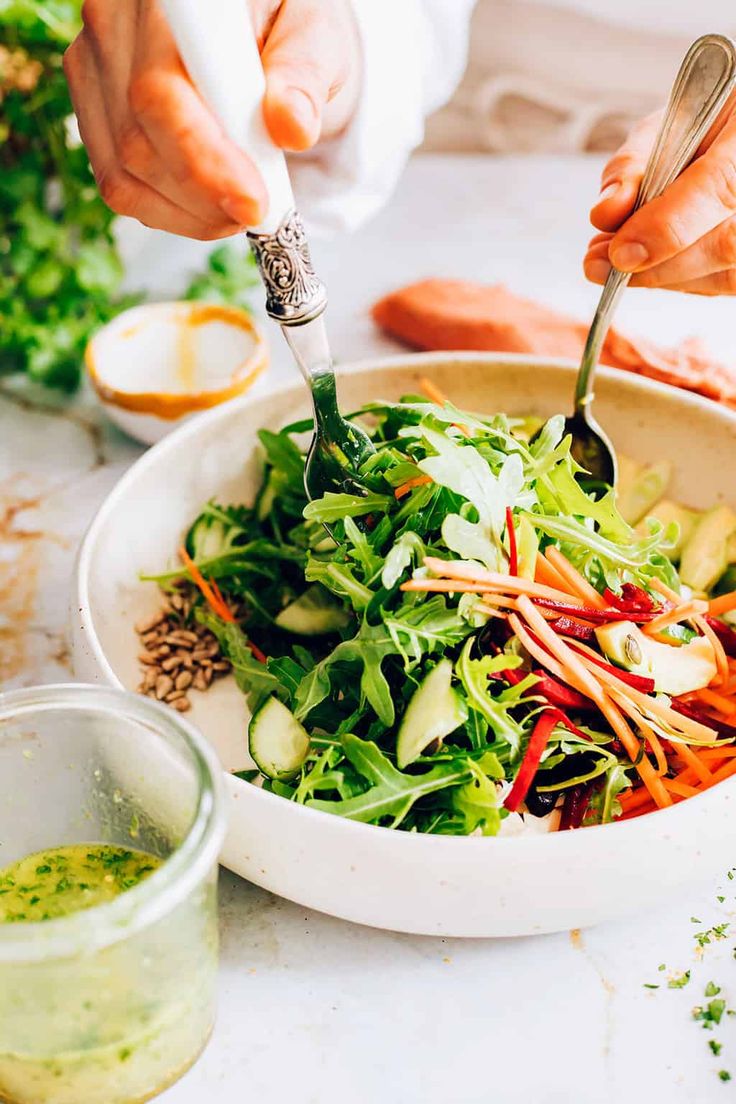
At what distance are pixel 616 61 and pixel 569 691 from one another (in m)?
2.16

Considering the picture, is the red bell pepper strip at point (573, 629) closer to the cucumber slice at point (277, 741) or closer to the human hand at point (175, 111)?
the cucumber slice at point (277, 741)

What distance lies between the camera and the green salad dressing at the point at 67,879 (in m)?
0.98

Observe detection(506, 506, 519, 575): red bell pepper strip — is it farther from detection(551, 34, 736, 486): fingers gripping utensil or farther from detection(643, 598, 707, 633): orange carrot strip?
detection(551, 34, 736, 486): fingers gripping utensil

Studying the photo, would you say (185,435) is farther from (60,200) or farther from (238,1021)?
(60,200)

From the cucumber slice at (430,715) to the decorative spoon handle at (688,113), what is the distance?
0.59m

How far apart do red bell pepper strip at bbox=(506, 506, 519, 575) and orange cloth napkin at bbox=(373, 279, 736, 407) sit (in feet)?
2.44

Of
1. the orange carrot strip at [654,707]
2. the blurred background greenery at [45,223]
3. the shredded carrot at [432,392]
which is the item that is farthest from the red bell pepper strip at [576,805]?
the blurred background greenery at [45,223]

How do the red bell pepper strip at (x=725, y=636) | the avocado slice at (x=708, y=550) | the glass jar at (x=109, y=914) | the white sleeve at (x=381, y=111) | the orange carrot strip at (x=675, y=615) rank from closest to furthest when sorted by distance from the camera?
the glass jar at (x=109, y=914), the orange carrot strip at (x=675, y=615), the red bell pepper strip at (x=725, y=636), the avocado slice at (x=708, y=550), the white sleeve at (x=381, y=111)

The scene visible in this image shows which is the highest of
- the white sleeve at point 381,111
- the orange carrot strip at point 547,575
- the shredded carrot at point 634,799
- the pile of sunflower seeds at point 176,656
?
A: the white sleeve at point 381,111

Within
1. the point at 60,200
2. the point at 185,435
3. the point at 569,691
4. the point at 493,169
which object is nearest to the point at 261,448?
the point at 185,435

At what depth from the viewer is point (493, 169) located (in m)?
2.77

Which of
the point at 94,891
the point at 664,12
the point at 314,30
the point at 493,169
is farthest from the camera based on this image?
the point at 493,169

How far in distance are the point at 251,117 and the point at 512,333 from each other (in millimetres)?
963

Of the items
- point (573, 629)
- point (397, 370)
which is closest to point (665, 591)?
point (573, 629)
